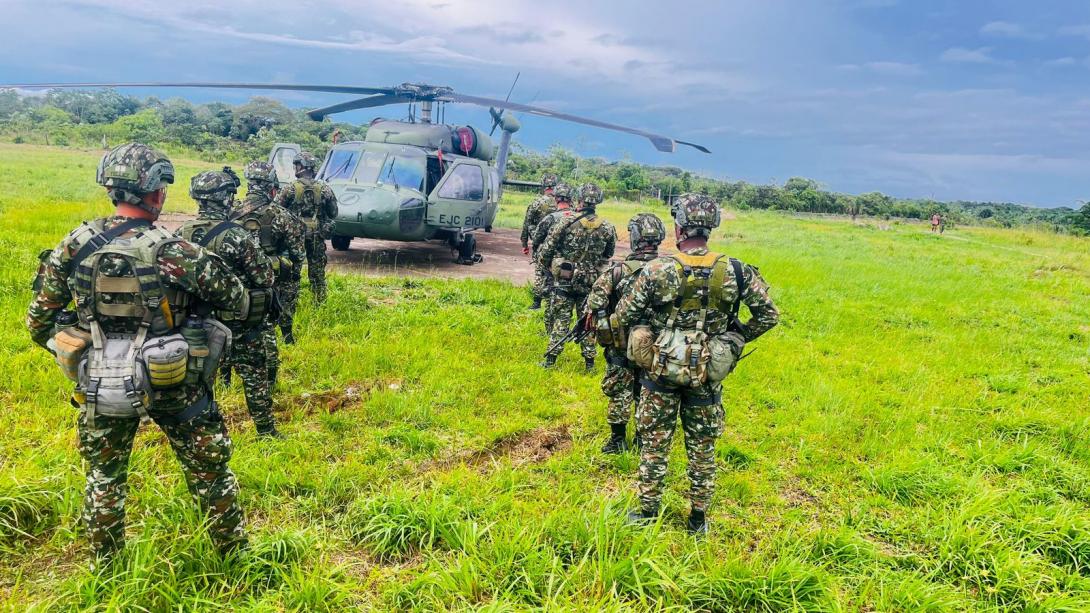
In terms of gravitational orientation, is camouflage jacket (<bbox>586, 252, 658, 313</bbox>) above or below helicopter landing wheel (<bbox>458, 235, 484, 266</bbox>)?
above

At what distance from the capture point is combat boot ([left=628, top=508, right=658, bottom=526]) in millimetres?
3109

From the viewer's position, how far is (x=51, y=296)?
2.38 m

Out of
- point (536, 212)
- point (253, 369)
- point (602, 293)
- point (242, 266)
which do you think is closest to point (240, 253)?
point (242, 266)

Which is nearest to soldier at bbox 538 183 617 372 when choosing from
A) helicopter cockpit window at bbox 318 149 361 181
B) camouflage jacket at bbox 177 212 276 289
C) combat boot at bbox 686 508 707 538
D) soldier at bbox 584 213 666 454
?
soldier at bbox 584 213 666 454

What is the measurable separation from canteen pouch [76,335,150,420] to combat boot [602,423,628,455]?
2727 millimetres

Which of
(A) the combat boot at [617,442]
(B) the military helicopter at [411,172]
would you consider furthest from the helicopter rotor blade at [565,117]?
(A) the combat boot at [617,442]

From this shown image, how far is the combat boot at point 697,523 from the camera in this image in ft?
10.4

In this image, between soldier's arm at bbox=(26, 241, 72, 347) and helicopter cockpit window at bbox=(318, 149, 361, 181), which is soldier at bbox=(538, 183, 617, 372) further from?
helicopter cockpit window at bbox=(318, 149, 361, 181)

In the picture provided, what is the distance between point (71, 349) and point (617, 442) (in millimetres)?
3044

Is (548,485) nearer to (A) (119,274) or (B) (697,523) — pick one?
(B) (697,523)

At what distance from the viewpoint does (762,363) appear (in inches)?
235

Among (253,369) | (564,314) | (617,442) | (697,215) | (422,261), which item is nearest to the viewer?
(697,215)

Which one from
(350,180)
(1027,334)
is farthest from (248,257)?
(1027,334)

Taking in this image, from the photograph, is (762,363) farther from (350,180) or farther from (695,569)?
(350,180)
